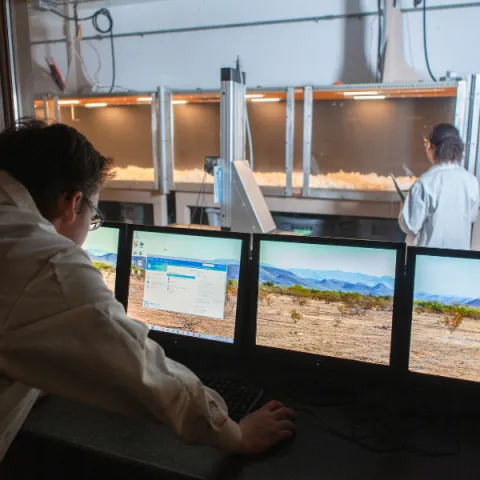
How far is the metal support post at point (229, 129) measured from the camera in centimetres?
233

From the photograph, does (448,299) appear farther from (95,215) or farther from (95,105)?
(95,105)

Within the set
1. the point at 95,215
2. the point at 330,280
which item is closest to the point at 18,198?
the point at 95,215

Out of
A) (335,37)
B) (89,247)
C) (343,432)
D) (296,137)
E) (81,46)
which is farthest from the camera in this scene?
(81,46)

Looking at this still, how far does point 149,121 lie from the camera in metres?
3.52

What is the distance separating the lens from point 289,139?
2.98 metres

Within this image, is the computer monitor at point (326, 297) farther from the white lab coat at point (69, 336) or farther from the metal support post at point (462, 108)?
the metal support post at point (462, 108)

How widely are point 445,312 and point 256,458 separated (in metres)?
0.49

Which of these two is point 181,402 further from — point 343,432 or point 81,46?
point 81,46

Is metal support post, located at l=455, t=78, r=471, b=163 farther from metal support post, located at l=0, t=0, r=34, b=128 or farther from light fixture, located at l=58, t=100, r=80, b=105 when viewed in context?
light fixture, located at l=58, t=100, r=80, b=105

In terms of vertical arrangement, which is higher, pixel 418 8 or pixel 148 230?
pixel 418 8

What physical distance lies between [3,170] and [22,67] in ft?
3.09

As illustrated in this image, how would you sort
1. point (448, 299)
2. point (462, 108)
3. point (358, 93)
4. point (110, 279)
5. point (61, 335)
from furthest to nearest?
1. point (358, 93)
2. point (462, 108)
3. point (110, 279)
4. point (448, 299)
5. point (61, 335)

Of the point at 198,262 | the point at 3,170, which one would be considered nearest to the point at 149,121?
the point at 198,262

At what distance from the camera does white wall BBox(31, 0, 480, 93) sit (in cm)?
318
